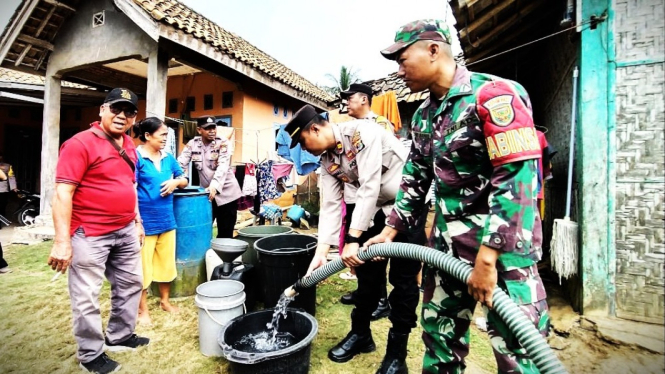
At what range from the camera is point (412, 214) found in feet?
6.59

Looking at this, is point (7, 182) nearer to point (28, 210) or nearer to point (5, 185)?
point (5, 185)

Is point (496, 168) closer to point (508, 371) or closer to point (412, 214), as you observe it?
point (412, 214)

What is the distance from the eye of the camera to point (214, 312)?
2.73 m

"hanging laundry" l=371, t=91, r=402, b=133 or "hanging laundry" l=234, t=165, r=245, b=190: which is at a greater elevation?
"hanging laundry" l=371, t=91, r=402, b=133

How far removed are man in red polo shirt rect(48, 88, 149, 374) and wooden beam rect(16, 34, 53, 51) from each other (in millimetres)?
7446

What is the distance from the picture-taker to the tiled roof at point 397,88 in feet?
27.1

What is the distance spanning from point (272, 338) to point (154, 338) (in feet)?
4.30

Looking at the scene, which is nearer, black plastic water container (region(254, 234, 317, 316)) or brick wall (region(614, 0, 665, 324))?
brick wall (region(614, 0, 665, 324))

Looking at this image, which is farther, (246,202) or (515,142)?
(246,202)

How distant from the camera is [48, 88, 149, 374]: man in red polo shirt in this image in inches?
92.2

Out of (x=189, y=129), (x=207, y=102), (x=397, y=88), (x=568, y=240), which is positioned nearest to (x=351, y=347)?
(x=568, y=240)

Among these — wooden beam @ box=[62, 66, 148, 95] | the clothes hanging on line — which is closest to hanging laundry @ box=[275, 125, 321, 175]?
the clothes hanging on line

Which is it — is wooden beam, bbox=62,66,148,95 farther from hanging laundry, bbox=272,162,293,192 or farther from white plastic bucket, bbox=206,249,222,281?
white plastic bucket, bbox=206,249,222,281

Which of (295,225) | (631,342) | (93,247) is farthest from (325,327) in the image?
(295,225)
